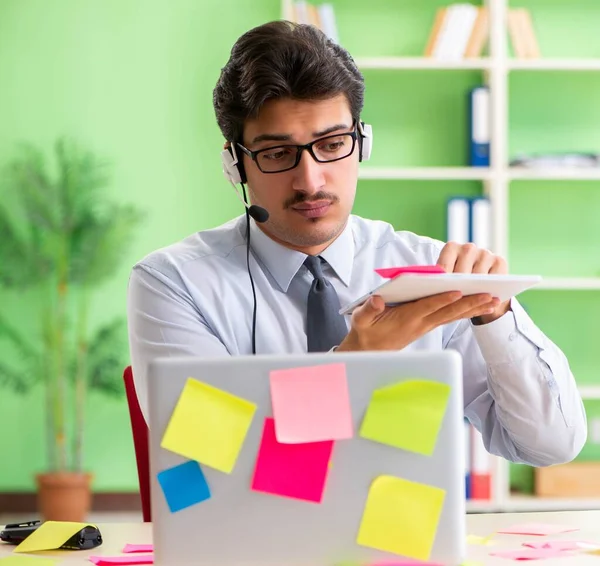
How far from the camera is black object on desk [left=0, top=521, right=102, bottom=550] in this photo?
124cm

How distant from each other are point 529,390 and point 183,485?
32.1 inches

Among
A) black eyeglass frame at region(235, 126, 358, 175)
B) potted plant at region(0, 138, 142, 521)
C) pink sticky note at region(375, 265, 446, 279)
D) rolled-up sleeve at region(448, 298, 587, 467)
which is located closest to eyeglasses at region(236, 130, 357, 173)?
black eyeglass frame at region(235, 126, 358, 175)

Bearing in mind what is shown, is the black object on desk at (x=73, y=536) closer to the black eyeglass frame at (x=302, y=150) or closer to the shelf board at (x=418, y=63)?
the black eyeglass frame at (x=302, y=150)

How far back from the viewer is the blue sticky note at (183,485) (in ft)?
2.90

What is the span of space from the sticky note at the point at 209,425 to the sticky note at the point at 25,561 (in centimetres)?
38

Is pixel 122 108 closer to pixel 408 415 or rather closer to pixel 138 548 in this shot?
pixel 138 548

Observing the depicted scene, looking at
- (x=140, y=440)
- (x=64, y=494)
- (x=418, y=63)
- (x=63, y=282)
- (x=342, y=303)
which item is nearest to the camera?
(x=140, y=440)

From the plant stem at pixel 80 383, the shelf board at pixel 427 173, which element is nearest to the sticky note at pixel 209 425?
the shelf board at pixel 427 173

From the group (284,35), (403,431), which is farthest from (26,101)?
(403,431)

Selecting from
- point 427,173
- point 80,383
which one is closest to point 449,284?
point 427,173

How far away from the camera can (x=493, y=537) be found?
4.15 feet

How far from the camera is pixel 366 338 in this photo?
4.47 ft

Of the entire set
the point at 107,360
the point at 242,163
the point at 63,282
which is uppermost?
the point at 242,163

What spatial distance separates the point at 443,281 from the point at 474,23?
2.75m
